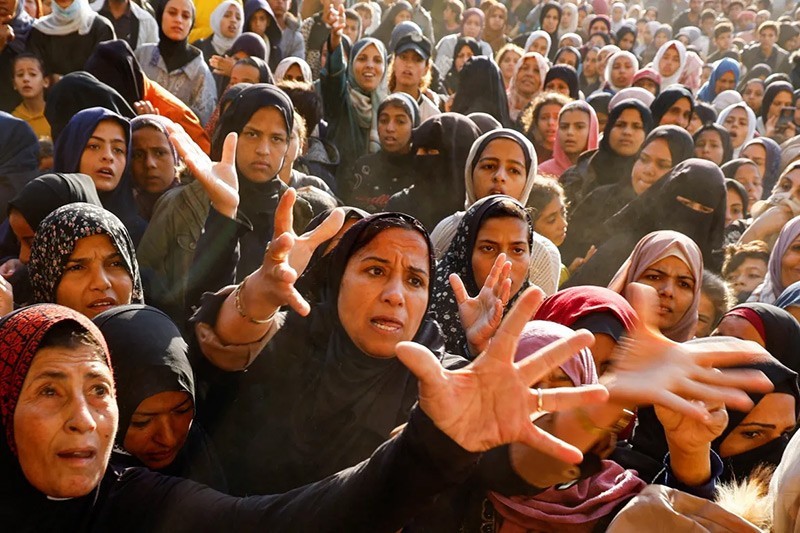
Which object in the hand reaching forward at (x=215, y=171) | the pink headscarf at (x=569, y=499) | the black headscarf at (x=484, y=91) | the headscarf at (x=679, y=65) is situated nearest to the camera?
the pink headscarf at (x=569, y=499)

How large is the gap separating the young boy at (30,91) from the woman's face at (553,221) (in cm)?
285

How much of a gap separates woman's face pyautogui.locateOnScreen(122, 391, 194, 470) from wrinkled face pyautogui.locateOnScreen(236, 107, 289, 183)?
188 centimetres

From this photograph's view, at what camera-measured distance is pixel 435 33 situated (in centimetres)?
1079

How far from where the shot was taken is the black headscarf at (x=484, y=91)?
24.2 feet

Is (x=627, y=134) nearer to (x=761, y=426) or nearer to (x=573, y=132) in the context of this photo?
(x=573, y=132)

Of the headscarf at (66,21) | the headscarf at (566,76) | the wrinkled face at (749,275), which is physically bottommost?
the wrinkled face at (749,275)

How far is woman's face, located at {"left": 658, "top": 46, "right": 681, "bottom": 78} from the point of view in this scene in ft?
32.7

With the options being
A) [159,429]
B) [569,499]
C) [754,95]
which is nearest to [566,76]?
[754,95]

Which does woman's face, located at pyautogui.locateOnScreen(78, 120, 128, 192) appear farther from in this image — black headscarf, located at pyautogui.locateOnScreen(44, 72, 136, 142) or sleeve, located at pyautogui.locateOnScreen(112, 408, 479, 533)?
sleeve, located at pyautogui.locateOnScreen(112, 408, 479, 533)

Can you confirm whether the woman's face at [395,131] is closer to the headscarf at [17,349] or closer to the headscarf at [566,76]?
the headscarf at [566,76]

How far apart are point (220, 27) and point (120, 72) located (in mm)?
2162

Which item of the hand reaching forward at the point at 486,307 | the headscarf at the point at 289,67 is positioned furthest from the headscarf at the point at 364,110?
the hand reaching forward at the point at 486,307

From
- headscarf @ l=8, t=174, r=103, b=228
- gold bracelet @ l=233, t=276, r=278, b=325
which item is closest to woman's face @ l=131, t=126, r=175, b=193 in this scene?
headscarf @ l=8, t=174, r=103, b=228

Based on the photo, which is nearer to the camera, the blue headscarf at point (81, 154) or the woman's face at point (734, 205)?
the blue headscarf at point (81, 154)
